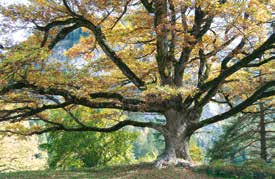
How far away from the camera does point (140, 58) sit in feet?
48.2

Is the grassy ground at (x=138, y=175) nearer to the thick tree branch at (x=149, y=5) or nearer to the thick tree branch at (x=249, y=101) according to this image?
the thick tree branch at (x=249, y=101)

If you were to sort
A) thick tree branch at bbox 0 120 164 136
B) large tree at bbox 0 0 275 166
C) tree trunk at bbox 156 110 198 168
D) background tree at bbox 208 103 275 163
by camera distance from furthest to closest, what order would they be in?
background tree at bbox 208 103 275 163 → thick tree branch at bbox 0 120 164 136 → tree trunk at bbox 156 110 198 168 → large tree at bbox 0 0 275 166

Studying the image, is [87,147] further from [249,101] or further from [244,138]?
[249,101]

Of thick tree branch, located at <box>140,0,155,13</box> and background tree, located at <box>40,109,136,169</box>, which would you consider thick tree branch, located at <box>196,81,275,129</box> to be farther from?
background tree, located at <box>40,109,136,169</box>

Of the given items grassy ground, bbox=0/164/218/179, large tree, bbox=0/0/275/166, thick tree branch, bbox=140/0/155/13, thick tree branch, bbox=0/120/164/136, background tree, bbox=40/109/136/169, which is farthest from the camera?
background tree, bbox=40/109/136/169

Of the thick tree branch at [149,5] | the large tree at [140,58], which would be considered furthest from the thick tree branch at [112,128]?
the thick tree branch at [149,5]

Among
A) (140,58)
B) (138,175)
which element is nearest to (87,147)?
(140,58)

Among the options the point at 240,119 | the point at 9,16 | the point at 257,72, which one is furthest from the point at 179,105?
the point at 240,119

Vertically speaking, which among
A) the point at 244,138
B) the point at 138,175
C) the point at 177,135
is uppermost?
the point at 244,138

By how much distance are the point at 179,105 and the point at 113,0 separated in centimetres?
440

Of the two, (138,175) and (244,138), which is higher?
(244,138)

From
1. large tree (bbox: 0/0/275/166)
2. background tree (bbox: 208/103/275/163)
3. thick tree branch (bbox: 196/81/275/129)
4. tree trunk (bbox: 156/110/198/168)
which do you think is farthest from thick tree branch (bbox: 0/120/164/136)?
background tree (bbox: 208/103/275/163)

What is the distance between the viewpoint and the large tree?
35.2 feet

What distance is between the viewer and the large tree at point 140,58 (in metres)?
10.7
